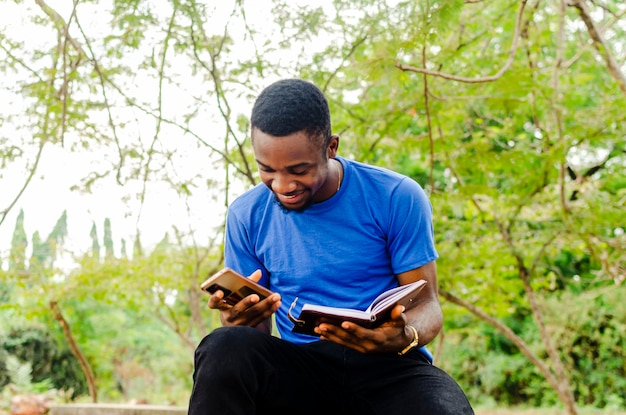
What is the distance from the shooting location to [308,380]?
6.82ft

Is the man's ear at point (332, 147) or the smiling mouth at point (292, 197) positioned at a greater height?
the man's ear at point (332, 147)

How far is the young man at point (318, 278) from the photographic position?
1.93 meters

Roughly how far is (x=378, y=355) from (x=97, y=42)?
3.51m

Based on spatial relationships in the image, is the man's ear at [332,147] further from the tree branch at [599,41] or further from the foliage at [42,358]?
the foliage at [42,358]

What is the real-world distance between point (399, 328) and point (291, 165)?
622mm

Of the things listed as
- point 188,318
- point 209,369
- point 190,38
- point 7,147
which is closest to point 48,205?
point 7,147

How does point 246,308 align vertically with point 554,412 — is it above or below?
above

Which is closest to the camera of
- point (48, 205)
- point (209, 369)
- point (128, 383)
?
point (209, 369)

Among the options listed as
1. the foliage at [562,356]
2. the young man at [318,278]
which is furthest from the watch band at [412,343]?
the foliage at [562,356]

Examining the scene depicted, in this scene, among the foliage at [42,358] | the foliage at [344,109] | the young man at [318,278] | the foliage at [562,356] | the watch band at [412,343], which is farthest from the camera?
the foliage at [42,358]

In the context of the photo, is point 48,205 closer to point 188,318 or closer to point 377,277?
point 188,318

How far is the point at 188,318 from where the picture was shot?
880cm

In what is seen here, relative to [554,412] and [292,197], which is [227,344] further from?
[554,412]

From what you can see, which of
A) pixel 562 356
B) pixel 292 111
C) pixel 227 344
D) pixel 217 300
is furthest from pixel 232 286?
pixel 562 356
